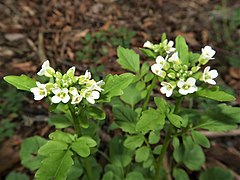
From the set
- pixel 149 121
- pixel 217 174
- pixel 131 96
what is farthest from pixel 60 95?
pixel 217 174

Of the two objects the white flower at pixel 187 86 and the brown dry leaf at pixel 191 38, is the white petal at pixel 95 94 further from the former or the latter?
the brown dry leaf at pixel 191 38

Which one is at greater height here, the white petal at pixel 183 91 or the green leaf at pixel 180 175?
the white petal at pixel 183 91

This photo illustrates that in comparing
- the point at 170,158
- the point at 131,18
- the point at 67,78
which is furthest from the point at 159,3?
the point at 67,78

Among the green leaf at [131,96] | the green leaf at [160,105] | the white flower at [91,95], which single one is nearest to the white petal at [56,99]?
the white flower at [91,95]

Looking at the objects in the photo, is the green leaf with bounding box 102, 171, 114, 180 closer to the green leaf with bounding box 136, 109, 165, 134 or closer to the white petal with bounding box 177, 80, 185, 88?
the green leaf with bounding box 136, 109, 165, 134

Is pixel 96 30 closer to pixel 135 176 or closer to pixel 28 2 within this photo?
pixel 28 2

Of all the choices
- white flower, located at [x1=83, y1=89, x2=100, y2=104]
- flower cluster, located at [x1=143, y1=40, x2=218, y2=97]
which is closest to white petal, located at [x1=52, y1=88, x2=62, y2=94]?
white flower, located at [x1=83, y1=89, x2=100, y2=104]

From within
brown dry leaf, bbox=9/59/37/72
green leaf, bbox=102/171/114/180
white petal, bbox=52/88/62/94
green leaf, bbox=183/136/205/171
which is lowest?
green leaf, bbox=183/136/205/171

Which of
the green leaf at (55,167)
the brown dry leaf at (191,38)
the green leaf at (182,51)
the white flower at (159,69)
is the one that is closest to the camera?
the green leaf at (55,167)
